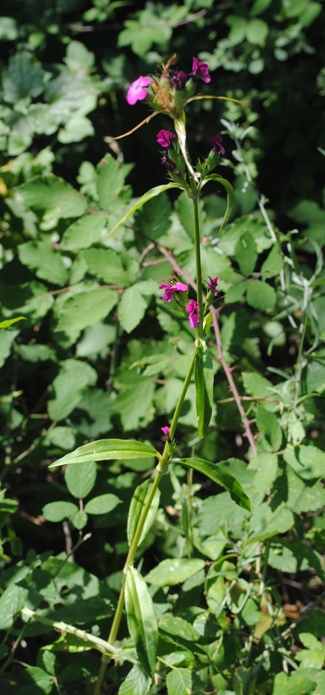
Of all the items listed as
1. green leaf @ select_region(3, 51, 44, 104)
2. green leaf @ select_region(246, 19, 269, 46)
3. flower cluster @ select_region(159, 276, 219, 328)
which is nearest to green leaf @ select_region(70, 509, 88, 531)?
flower cluster @ select_region(159, 276, 219, 328)

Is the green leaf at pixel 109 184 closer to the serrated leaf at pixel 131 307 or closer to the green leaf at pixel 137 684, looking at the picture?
the serrated leaf at pixel 131 307

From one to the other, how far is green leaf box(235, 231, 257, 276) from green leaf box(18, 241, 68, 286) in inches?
19.2

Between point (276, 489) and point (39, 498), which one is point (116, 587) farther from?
point (276, 489)

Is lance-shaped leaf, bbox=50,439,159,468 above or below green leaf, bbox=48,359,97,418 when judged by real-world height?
above

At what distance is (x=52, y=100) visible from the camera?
233 cm

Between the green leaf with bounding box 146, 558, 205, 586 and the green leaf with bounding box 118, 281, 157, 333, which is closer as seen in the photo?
the green leaf with bounding box 146, 558, 205, 586

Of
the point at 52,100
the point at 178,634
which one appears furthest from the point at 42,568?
the point at 52,100

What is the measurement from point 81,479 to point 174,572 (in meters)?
0.29

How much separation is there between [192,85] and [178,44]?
194 centimetres

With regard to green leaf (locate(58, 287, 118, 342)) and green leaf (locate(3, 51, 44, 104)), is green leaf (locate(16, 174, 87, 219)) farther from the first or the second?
green leaf (locate(3, 51, 44, 104))

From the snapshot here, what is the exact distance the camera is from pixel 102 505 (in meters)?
1.39

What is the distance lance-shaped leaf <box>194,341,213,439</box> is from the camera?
104cm

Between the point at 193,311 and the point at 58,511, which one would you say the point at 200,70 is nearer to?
the point at 193,311

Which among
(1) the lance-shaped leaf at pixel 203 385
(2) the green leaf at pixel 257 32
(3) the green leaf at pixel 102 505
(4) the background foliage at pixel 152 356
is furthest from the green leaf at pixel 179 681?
(2) the green leaf at pixel 257 32
